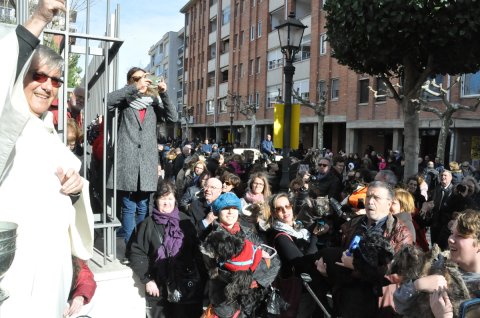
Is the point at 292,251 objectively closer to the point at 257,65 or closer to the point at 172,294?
the point at 172,294

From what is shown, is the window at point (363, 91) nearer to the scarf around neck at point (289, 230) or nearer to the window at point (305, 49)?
the window at point (305, 49)

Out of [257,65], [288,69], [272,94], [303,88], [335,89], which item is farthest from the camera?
[257,65]

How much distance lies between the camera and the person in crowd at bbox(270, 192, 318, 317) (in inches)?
162

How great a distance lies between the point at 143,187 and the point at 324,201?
2.25m

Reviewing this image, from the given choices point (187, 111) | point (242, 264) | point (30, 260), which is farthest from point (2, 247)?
point (187, 111)

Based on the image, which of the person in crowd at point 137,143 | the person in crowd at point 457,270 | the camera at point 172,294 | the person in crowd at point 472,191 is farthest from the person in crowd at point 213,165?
the person in crowd at point 457,270

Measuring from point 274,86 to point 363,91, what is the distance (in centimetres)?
1038

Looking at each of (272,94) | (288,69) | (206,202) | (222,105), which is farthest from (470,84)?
(222,105)

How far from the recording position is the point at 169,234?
4203 mm

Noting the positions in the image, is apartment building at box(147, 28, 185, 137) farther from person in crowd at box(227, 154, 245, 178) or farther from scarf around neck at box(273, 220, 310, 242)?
scarf around neck at box(273, 220, 310, 242)

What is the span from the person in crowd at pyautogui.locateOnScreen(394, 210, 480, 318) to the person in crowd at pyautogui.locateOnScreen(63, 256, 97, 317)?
6.81 feet

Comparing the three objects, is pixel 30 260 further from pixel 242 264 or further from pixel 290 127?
pixel 290 127

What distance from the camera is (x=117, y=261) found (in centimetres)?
396

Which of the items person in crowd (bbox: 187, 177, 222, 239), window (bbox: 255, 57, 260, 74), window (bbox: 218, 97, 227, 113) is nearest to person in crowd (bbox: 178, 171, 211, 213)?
person in crowd (bbox: 187, 177, 222, 239)
